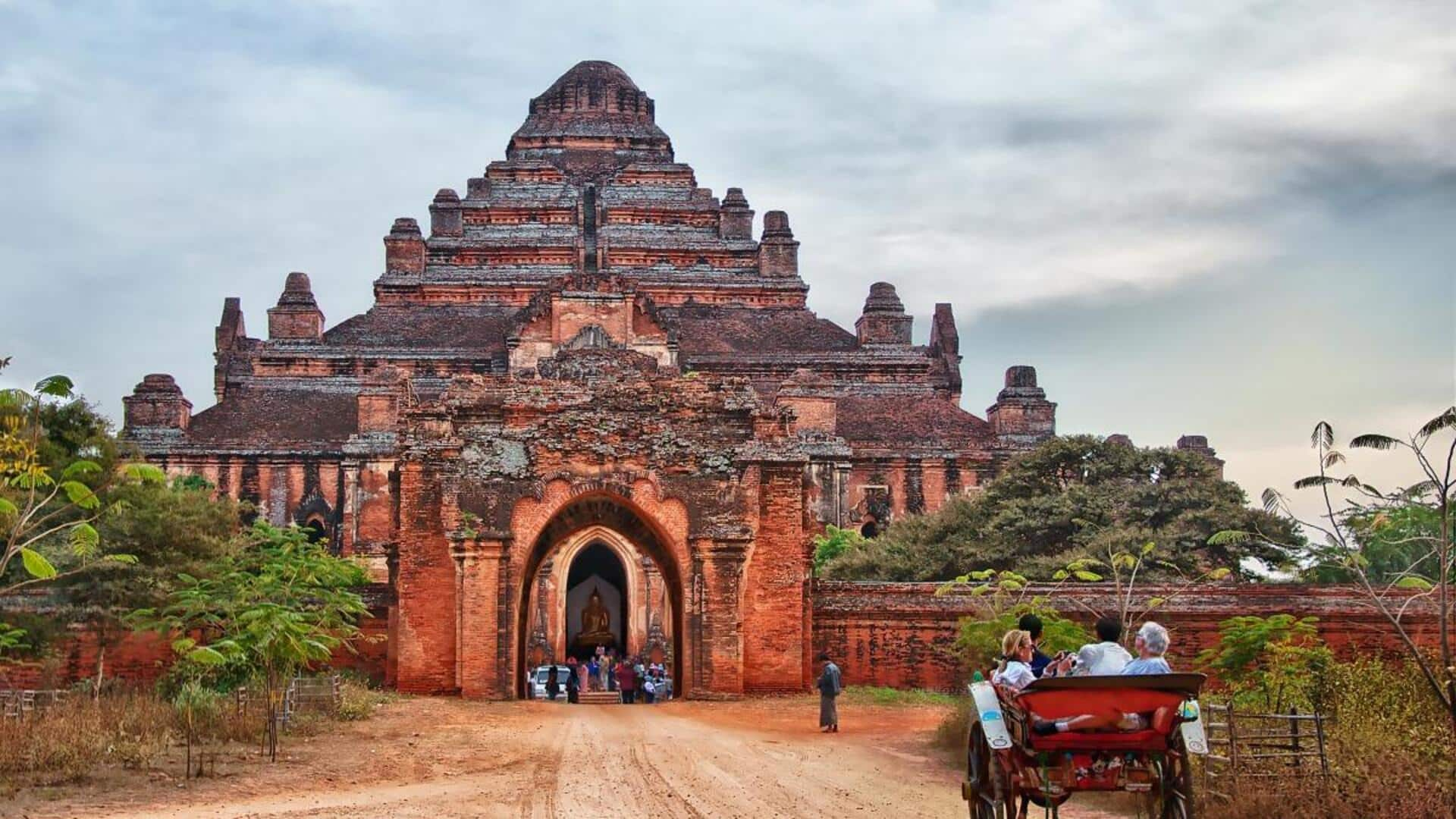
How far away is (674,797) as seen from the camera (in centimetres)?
1174

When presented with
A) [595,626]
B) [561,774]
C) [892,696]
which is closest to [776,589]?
[892,696]

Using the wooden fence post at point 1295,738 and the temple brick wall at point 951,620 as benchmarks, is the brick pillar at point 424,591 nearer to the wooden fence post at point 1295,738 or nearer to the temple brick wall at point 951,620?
the temple brick wall at point 951,620

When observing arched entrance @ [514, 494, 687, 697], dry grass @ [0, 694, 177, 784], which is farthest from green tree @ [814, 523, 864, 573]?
dry grass @ [0, 694, 177, 784]

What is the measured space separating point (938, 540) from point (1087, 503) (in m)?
2.84

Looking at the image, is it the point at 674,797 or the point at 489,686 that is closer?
the point at 674,797

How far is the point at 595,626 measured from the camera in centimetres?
3316

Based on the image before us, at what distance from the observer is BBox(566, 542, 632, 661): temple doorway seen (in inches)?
1300

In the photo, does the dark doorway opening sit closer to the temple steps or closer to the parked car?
the parked car

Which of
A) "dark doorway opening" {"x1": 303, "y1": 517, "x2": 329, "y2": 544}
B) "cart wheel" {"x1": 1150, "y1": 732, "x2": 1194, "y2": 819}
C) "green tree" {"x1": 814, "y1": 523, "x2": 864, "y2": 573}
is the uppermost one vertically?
"dark doorway opening" {"x1": 303, "y1": 517, "x2": 329, "y2": 544}

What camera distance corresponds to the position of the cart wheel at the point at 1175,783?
26.4 ft

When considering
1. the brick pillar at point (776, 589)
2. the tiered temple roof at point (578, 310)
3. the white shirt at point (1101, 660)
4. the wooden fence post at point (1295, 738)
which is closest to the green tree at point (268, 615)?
the brick pillar at point (776, 589)

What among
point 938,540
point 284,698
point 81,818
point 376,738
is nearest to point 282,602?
point 284,698

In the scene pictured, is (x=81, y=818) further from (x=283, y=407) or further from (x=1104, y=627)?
(x=283, y=407)

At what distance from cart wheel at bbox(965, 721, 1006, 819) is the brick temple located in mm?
10759
